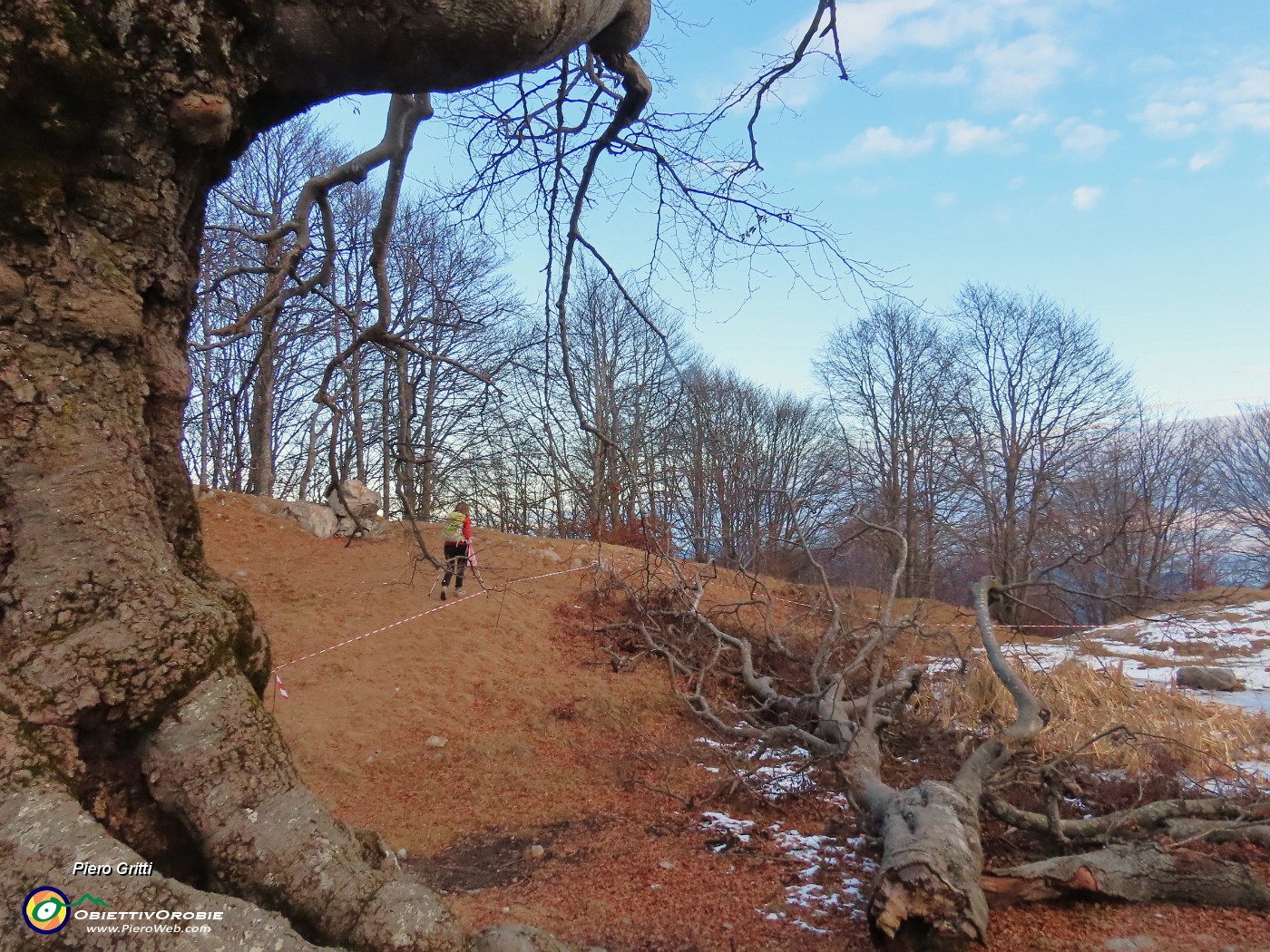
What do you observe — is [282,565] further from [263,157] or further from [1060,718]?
[1060,718]

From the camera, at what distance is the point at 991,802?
4.20 m

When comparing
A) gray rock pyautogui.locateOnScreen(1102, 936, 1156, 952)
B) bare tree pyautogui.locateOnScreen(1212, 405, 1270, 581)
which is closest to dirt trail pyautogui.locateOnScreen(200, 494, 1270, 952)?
gray rock pyautogui.locateOnScreen(1102, 936, 1156, 952)

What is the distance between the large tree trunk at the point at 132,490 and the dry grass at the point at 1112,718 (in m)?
5.61

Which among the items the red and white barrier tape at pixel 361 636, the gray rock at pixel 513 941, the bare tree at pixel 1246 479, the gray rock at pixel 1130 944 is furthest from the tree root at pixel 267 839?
the bare tree at pixel 1246 479

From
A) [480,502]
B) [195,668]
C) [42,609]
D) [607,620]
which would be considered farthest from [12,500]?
Result: [480,502]

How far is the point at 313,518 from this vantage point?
1565cm

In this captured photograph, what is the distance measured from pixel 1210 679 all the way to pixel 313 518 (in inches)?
611

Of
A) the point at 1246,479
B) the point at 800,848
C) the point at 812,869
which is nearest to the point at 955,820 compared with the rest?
the point at 812,869

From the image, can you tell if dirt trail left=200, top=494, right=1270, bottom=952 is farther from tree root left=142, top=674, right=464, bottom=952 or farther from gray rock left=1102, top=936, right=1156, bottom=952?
tree root left=142, top=674, right=464, bottom=952

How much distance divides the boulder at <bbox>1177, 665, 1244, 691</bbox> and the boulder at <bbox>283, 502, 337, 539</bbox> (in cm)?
1474

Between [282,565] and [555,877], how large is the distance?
10604 millimetres

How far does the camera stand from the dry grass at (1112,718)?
595cm

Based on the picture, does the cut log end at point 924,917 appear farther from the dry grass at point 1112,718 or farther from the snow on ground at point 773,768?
the dry grass at point 1112,718

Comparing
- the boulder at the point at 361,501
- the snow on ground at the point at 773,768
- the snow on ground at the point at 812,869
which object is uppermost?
the boulder at the point at 361,501
